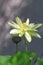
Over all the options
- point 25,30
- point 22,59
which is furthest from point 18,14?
Answer: point 22,59

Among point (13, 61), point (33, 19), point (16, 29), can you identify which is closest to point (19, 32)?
point (16, 29)

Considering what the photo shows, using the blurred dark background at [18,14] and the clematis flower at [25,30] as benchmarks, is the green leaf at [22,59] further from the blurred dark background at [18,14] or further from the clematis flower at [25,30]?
the blurred dark background at [18,14]

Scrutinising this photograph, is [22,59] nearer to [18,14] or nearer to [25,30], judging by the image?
[25,30]

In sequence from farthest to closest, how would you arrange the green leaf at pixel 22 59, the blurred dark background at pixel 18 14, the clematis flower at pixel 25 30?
the blurred dark background at pixel 18 14
the clematis flower at pixel 25 30
the green leaf at pixel 22 59

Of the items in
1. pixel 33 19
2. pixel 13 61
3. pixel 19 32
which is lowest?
pixel 13 61

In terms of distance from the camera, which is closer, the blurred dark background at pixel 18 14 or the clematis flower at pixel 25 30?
the clematis flower at pixel 25 30

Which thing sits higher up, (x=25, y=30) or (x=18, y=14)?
(x=18, y=14)

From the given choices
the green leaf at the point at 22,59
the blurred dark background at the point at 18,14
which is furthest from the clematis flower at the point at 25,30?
the blurred dark background at the point at 18,14

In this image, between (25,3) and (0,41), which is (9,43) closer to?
(0,41)
